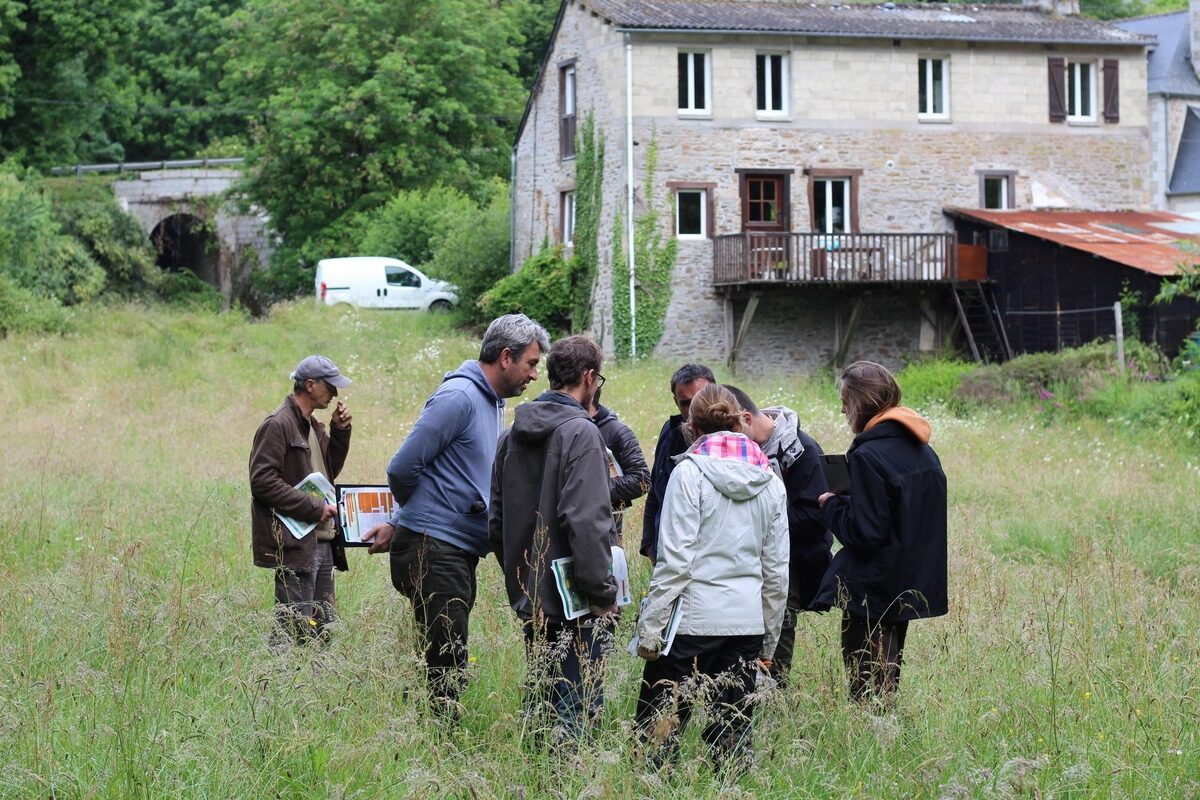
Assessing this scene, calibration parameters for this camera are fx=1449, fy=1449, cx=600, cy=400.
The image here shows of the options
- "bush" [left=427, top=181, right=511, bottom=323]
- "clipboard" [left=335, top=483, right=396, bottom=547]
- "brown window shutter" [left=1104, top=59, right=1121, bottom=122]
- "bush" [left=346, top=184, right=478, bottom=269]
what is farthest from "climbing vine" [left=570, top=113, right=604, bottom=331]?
"clipboard" [left=335, top=483, right=396, bottom=547]

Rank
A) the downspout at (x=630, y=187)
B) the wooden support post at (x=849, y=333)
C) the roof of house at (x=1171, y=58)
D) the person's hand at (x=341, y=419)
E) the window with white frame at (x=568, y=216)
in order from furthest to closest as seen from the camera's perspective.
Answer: the roof of house at (x=1171, y=58)
the window with white frame at (x=568, y=216)
the wooden support post at (x=849, y=333)
the downspout at (x=630, y=187)
the person's hand at (x=341, y=419)

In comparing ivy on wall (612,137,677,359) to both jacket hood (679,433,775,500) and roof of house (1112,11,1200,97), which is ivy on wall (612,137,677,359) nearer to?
roof of house (1112,11,1200,97)

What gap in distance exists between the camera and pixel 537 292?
32.1m

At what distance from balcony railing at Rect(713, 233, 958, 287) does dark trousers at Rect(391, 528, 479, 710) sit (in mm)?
24282

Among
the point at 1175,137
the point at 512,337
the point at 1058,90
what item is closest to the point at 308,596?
the point at 512,337

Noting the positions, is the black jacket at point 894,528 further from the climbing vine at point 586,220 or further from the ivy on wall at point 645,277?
the climbing vine at point 586,220

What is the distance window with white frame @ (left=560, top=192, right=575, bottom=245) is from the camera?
33.4 m

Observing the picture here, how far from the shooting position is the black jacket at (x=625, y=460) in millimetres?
8086

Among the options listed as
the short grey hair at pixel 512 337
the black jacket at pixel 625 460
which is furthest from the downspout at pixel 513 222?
the short grey hair at pixel 512 337

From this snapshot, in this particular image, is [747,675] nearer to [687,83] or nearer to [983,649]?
[983,649]

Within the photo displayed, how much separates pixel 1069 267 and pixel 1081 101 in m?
7.03

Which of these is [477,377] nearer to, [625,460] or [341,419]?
Answer: [341,419]

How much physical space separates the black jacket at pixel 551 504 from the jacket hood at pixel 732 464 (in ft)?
1.26

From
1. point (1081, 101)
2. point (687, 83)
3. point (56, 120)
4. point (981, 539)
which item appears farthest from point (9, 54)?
point (981, 539)
